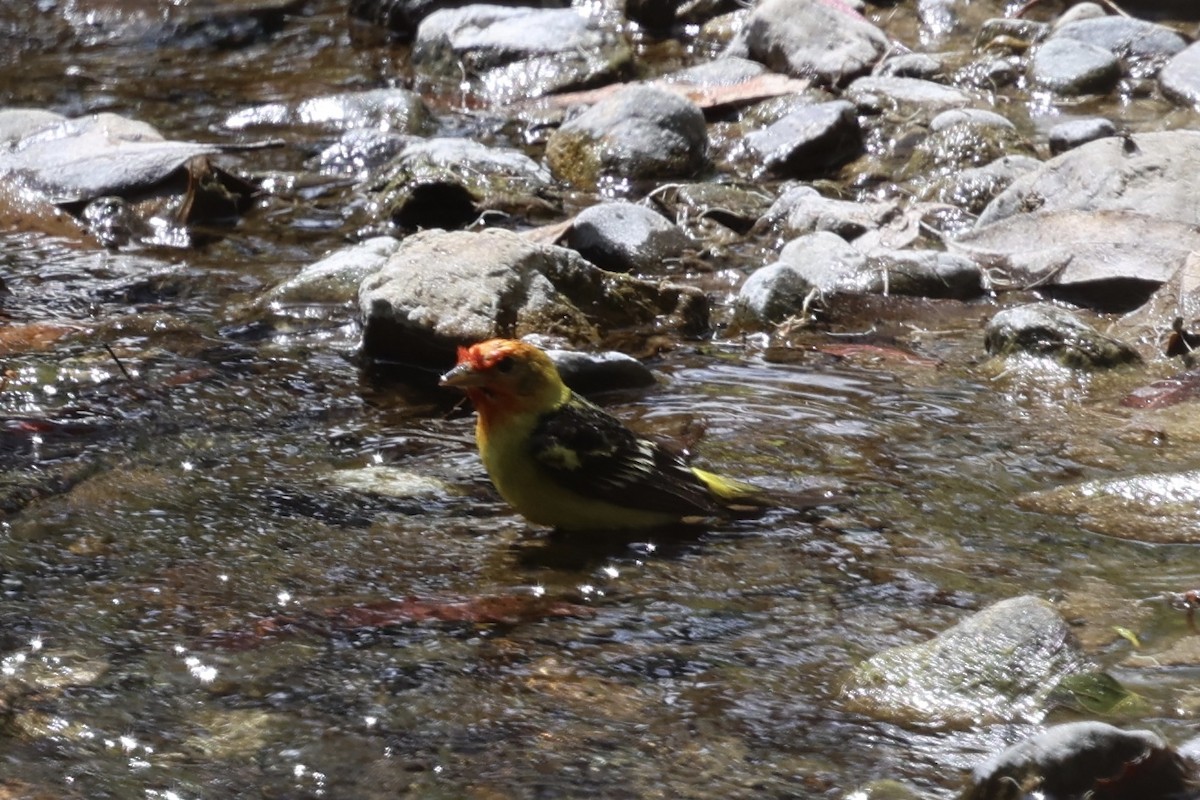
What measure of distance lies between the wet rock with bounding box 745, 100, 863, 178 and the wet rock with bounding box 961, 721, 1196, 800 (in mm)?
7289

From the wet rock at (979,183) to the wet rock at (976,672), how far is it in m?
5.52

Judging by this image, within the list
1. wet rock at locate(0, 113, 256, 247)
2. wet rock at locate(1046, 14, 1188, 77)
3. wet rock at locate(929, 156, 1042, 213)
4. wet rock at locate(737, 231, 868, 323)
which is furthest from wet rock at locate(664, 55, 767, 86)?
wet rock at locate(737, 231, 868, 323)

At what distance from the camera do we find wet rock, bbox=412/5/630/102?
1223 cm

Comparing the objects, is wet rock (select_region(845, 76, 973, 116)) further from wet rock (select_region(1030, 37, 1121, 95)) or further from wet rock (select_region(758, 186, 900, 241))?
wet rock (select_region(758, 186, 900, 241))

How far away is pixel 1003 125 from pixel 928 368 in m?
3.81

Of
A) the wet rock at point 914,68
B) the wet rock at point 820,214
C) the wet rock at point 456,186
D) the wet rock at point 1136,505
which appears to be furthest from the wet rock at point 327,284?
the wet rock at point 914,68

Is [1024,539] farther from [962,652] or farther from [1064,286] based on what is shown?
[1064,286]

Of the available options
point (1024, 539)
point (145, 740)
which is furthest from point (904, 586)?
point (145, 740)

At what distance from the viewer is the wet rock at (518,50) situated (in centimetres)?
1223

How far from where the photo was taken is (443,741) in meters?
3.27

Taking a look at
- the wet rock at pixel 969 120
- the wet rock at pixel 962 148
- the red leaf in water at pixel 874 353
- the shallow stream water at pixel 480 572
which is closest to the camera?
the shallow stream water at pixel 480 572

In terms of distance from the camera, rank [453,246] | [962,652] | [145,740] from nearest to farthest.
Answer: [145,740], [962,652], [453,246]

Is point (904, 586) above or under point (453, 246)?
under

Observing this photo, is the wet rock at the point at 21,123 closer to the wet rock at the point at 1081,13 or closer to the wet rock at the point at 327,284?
the wet rock at the point at 327,284
